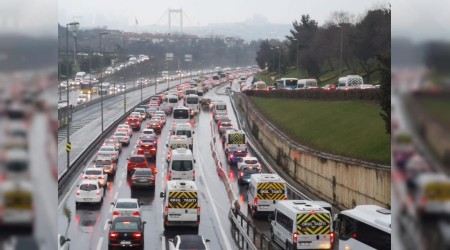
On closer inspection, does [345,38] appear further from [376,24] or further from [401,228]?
[401,228]

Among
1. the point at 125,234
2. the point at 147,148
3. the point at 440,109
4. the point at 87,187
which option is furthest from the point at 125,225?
the point at 147,148

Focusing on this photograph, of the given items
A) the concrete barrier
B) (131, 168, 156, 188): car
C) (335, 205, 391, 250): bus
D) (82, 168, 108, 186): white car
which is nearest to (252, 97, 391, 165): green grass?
the concrete barrier

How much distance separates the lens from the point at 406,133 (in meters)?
3.64

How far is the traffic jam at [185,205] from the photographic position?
24047 millimetres

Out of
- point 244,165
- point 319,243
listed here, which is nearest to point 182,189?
point 319,243

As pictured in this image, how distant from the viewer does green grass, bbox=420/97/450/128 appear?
3271 millimetres

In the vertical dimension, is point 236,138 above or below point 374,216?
above

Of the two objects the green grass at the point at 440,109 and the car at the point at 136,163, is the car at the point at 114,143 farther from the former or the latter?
the green grass at the point at 440,109

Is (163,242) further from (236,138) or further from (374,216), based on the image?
(236,138)

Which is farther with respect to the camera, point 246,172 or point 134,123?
point 134,123

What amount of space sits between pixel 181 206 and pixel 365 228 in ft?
28.5

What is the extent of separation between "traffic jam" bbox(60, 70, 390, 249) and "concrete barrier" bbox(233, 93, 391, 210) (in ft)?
4.79

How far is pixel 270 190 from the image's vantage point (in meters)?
32.4

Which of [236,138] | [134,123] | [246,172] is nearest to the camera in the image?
[246,172]
